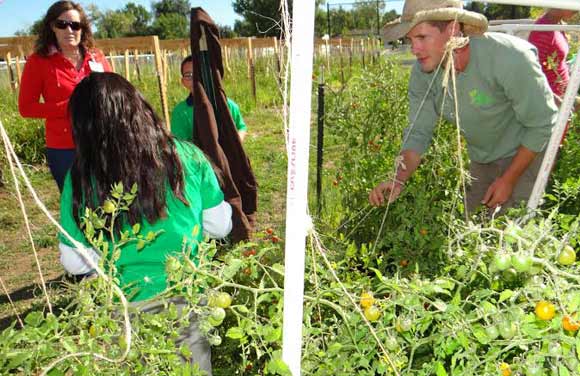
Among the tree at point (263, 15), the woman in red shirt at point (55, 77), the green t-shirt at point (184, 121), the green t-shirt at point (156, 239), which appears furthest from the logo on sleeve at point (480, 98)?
the woman in red shirt at point (55, 77)

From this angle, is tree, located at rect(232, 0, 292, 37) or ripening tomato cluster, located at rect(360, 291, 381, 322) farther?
tree, located at rect(232, 0, 292, 37)

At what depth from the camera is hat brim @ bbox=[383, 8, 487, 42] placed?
1625mm

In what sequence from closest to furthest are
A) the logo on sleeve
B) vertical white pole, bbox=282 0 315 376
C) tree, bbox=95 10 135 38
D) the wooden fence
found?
vertical white pole, bbox=282 0 315 376, the logo on sleeve, the wooden fence, tree, bbox=95 10 135 38

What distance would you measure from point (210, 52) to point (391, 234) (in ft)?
5.06

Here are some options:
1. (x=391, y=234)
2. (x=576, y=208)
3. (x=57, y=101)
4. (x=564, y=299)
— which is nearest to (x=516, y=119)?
(x=576, y=208)

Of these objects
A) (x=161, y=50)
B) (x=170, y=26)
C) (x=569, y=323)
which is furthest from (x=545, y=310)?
(x=170, y=26)

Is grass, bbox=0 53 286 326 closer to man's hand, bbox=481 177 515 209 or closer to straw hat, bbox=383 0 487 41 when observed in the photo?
straw hat, bbox=383 0 487 41

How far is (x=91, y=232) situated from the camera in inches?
35.9

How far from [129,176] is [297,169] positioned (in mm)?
724

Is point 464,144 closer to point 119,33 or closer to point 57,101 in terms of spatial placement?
point 57,101

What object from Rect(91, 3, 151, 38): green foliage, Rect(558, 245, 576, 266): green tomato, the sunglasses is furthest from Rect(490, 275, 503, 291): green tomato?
Rect(91, 3, 151, 38): green foliage

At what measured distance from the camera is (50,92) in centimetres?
270

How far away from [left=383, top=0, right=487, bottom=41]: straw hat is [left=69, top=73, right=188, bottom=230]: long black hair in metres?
1.04

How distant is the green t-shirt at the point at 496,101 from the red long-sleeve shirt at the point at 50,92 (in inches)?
76.6
